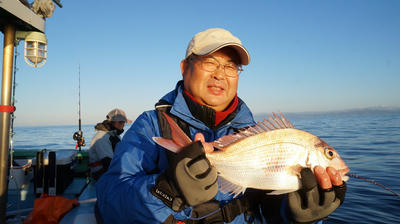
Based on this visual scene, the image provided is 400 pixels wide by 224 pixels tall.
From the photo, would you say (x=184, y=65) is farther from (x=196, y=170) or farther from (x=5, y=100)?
(x=5, y=100)

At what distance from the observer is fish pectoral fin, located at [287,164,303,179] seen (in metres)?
2.30

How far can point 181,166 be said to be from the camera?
1.83m

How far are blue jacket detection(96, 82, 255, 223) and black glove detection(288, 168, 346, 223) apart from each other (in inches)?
23.4

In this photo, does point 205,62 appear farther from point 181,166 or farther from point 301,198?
point 301,198

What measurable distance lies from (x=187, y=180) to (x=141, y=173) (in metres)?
0.63

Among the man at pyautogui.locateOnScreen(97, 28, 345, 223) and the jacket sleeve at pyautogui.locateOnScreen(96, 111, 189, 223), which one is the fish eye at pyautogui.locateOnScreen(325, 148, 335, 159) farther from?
the jacket sleeve at pyautogui.locateOnScreen(96, 111, 189, 223)

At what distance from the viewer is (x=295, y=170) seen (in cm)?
233

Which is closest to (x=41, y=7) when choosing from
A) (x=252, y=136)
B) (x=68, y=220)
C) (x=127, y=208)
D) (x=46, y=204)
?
(x=46, y=204)

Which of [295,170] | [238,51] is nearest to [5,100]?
[238,51]

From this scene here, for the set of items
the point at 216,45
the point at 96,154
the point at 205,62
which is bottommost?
the point at 96,154

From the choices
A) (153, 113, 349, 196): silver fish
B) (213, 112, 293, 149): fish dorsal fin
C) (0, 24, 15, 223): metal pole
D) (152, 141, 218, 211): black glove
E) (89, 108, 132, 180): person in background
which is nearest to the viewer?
(152, 141, 218, 211): black glove

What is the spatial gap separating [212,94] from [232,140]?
642mm

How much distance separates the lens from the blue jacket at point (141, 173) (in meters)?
1.89

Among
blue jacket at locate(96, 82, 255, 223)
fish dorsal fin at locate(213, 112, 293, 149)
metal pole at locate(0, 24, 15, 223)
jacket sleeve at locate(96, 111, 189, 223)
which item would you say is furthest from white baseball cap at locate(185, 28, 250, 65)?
metal pole at locate(0, 24, 15, 223)
